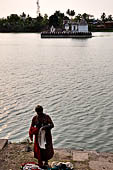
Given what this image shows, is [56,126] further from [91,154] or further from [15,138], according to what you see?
[91,154]

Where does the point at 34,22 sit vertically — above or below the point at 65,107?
above

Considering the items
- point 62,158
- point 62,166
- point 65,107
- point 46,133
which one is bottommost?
point 65,107

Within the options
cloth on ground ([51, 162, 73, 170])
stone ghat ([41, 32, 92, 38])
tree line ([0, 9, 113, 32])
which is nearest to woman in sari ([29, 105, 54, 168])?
cloth on ground ([51, 162, 73, 170])

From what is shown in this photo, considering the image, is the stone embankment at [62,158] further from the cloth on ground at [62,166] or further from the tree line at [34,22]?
the tree line at [34,22]

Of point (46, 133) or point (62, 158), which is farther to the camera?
point (62, 158)

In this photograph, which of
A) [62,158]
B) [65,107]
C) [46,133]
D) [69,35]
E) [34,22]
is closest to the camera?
[46,133]

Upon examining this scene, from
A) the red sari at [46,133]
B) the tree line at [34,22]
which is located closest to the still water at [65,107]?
the red sari at [46,133]

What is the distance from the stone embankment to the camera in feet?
23.1

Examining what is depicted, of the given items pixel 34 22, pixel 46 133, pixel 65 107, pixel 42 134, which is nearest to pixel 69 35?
pixel 34 22

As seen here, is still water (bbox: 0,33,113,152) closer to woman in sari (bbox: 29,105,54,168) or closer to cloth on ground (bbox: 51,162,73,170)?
cloth on ground (bbox: 51,162,73,170)

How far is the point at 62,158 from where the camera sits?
750cm

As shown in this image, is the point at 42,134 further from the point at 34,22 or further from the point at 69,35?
the point at 34,22

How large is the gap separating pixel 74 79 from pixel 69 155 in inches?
639

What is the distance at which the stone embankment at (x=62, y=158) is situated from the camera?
7.04 m
